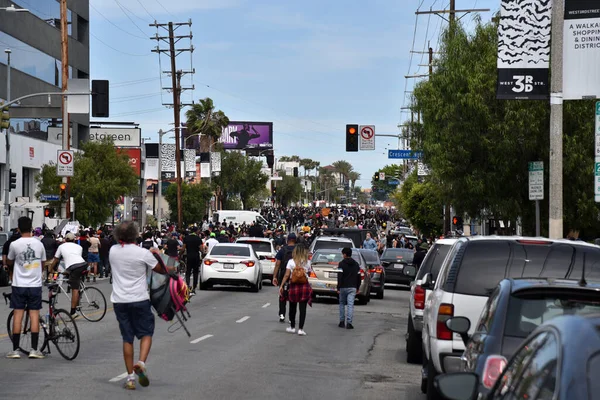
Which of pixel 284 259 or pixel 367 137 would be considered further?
pixel 367 137

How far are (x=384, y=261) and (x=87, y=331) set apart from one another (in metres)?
19.2

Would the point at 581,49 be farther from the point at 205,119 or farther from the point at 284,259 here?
the point at 205,119

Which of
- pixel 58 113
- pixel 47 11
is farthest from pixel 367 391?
pixel 47 11

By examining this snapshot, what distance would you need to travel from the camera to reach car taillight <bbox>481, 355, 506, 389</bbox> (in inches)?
250

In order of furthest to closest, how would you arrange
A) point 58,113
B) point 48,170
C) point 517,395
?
point 48,170 → point 58,113 → point 517,395

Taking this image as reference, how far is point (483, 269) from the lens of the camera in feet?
32.4

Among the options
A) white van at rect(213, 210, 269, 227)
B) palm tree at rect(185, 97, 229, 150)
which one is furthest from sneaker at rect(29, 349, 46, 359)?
palm tree at rect(185, 97, 229, 150)

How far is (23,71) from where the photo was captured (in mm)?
60344

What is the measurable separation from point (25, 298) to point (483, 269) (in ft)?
22.0

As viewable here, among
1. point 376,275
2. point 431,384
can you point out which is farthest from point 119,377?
point 376,275

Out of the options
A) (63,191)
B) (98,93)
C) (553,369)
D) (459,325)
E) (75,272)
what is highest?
(98,93)

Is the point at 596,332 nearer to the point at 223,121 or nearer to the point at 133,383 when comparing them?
the point at 133,383

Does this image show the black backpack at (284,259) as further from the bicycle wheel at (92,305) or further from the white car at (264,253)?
the white car at (264,253)

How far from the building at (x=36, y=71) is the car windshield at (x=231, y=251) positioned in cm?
2154
